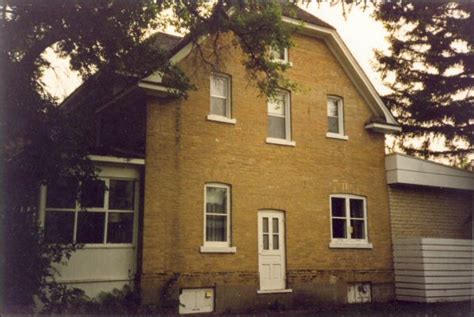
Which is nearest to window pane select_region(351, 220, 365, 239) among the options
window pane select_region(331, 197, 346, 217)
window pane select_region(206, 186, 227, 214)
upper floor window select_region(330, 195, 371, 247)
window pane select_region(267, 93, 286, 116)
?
upper floor window select_region(330, 195, 371, 247)

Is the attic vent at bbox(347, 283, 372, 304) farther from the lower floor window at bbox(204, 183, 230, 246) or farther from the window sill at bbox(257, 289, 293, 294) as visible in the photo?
the lower floor window at bbox(204, 183, 230, 246)

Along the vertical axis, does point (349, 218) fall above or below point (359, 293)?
above

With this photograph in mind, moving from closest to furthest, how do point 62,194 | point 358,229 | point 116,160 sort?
1. point 62,194
2. point 116,160
3. point 358,229

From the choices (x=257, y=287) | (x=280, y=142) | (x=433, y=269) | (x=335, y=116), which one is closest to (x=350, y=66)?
(x=335, y=116)

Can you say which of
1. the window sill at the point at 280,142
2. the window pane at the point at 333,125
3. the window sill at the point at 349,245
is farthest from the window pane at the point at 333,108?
the window sill at the point at 349,245

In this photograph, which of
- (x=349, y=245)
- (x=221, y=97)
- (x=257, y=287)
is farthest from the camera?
(x=349, y=245)

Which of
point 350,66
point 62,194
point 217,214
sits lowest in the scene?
point 217,214

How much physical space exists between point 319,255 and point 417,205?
16.8 feet

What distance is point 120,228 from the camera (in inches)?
547

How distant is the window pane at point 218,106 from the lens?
15.9 m

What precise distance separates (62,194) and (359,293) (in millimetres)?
10840

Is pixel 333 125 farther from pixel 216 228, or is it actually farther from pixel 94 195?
pixel 94 195

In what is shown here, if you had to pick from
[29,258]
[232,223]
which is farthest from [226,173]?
[29,258]

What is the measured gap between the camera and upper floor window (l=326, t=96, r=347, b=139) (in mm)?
18516
